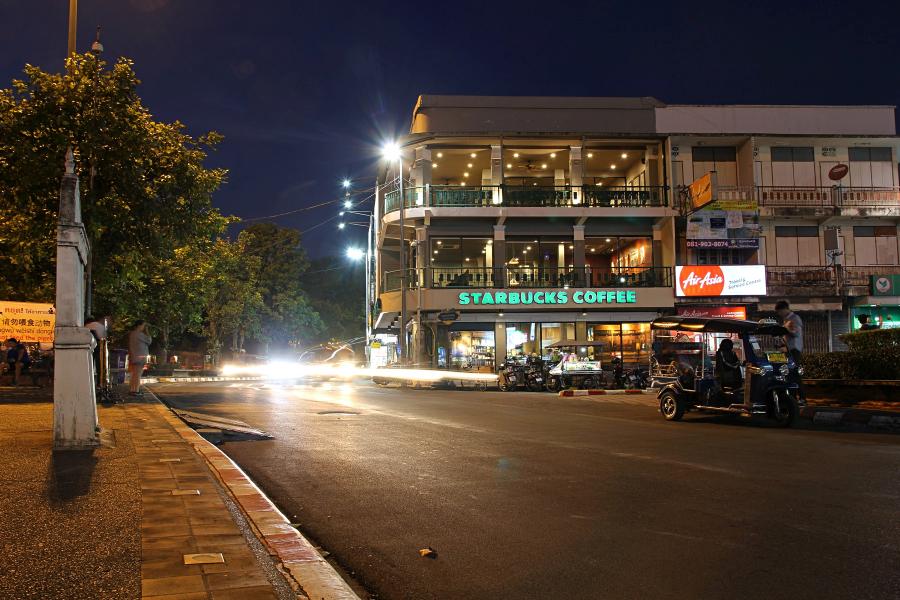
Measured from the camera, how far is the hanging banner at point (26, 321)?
22797 mm

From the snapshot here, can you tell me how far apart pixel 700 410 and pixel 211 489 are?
35.2 ft

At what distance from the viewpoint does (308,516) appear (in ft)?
19.6

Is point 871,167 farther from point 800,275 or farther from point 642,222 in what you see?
point 642,222

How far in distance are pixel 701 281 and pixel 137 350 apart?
88.3ft

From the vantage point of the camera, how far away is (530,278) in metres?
36.1

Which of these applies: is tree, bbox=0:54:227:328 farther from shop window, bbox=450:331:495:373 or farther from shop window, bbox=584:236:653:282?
shop window, bbox=584:236:653:282

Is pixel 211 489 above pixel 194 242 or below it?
below

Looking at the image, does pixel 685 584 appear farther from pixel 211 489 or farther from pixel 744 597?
pixel 211 489

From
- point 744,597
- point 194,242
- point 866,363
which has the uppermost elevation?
point 194,242

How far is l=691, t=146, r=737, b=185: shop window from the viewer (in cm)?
3656

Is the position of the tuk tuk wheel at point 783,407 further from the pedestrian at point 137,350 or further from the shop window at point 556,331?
the shop window at point 556,331

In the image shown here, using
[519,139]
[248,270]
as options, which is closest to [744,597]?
[519,139]

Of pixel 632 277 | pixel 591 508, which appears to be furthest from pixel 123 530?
pixel 632 277

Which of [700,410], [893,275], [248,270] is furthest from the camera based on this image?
[248,270]
